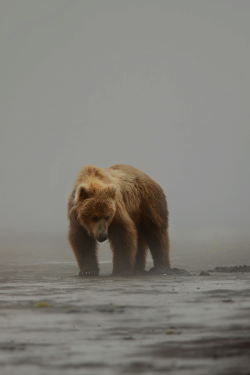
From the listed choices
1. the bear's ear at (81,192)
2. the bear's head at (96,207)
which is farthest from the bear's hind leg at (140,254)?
the bear's ear at (81,192)

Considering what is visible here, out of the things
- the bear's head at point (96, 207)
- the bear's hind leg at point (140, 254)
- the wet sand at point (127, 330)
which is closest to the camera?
the wet sand at point (127, 330)

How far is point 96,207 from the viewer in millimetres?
10148

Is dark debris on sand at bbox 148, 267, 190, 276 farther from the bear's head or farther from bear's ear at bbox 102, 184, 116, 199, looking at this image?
bear's ear at bbox 102, 184, 116, 199

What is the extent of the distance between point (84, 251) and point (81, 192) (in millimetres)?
1323

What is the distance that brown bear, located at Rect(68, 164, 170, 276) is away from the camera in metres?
10.2

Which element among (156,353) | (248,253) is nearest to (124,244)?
(156,353)

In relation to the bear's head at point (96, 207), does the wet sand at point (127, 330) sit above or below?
below

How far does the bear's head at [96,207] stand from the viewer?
10.1m

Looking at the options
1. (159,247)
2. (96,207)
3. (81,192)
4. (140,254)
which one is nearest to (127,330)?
(96,207)

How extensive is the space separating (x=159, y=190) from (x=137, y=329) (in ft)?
26.5

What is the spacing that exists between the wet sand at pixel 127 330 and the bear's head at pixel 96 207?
1975mm

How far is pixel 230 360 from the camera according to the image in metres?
3.60

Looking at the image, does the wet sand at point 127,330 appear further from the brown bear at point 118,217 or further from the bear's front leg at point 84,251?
the bear's front leg at point 84,251

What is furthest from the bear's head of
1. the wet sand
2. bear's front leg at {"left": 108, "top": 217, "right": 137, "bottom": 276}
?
the wet sand
